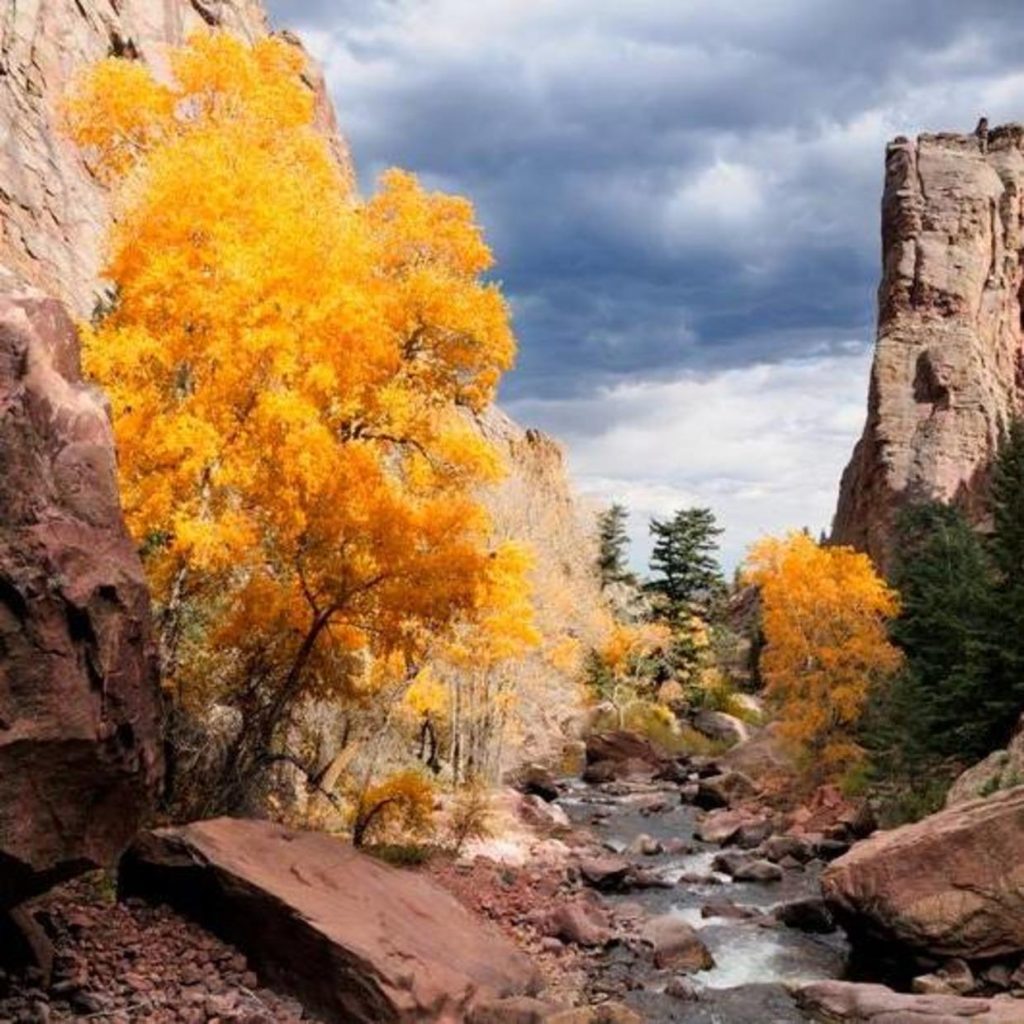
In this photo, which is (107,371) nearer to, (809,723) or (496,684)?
(496,684)

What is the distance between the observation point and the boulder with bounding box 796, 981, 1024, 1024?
12.0 metres

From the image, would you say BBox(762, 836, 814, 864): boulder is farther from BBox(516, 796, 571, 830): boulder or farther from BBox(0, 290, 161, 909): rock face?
BBox(0, 290, 161, 909): rock face

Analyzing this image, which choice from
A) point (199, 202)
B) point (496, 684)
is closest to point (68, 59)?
point (496, 684)

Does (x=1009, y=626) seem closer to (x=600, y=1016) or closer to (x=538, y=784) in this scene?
(x=600, y=1016)

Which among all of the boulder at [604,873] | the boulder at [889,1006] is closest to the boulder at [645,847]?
the boulder at [604,873]

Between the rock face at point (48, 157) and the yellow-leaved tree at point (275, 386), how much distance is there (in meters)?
22.6

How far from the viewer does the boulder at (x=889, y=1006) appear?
11953mm

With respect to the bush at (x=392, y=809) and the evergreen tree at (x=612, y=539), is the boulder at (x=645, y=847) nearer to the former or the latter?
the bush at (x=392, y=809)

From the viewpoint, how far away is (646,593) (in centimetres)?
6222

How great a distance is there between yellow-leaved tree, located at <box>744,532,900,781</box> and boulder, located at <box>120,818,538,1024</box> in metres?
23.9

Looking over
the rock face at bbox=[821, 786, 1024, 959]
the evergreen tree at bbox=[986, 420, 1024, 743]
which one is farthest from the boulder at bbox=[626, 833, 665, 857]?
the rock face at bbox=[821, 786, 1024, 959]

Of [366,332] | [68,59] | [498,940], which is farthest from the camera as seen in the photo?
[68,59]

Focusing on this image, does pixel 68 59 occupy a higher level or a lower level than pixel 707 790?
higher

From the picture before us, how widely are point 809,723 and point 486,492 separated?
525 inches
